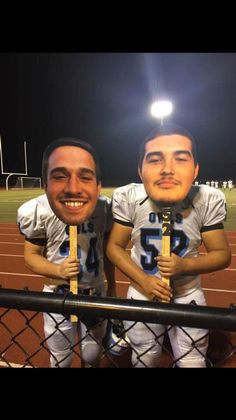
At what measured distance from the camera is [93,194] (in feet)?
4.82

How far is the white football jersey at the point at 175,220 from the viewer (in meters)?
1.62

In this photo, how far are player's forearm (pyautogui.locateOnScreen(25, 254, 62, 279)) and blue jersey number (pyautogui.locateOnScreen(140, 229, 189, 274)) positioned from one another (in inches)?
17.0

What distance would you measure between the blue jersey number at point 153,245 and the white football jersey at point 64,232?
0.22 metres

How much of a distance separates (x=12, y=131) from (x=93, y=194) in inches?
802

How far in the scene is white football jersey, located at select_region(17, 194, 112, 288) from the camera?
1.74m

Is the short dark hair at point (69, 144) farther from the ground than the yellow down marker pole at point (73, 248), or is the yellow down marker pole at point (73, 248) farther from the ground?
the short dark hair at point (69, 144)

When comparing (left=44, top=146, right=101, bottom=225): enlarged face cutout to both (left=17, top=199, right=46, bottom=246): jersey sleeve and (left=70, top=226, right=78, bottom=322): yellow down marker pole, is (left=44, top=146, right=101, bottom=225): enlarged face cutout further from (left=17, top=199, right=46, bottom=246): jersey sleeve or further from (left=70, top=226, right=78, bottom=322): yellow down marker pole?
(left=17, top=199, right=46, bottom=246): jersey sleeve

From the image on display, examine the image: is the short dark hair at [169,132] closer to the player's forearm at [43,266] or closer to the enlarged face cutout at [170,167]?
the enlarged face cutout at [170,167]

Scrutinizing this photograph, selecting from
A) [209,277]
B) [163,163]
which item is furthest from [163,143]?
[209,277]

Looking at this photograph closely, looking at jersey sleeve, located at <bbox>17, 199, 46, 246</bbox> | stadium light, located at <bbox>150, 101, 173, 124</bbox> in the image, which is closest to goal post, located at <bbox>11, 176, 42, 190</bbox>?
stadium light, located at <bbox>150, 101, 173, 124</bbox>

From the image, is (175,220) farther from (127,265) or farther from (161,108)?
(161,108)

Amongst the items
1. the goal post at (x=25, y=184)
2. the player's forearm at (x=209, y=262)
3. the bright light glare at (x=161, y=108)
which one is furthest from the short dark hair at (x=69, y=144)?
the goal post at (x=25, y=184)
